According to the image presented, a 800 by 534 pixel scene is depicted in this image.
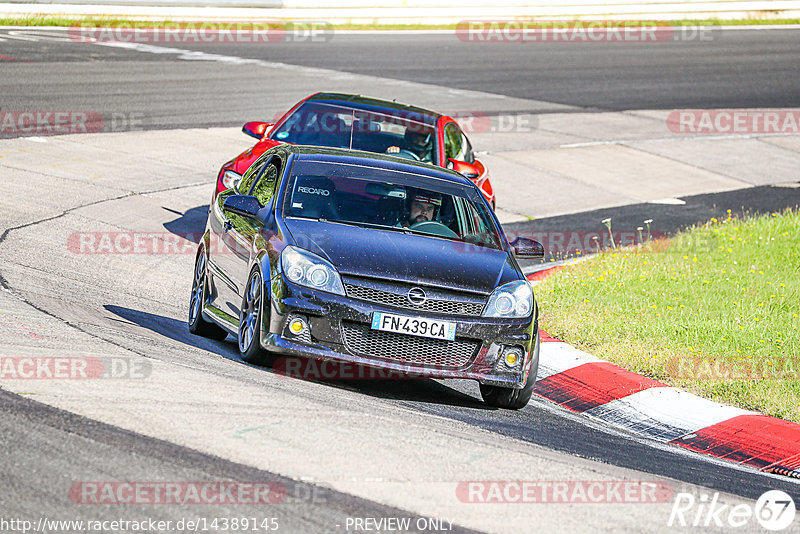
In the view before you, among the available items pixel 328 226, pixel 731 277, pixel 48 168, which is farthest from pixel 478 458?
pixel 48 168

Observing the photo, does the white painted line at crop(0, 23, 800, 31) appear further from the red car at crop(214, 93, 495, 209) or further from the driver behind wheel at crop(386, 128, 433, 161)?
the driver behind wheel at crop(386, 128, 433, 161)

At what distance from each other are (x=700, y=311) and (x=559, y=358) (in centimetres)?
193

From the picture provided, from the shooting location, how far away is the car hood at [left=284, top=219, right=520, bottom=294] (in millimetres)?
7507

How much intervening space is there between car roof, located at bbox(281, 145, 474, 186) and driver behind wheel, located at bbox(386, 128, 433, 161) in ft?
10.5

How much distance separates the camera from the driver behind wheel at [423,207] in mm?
8547

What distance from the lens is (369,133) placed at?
41.4 ft

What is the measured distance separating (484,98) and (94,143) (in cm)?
990

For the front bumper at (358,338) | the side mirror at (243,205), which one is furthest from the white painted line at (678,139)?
the front bumper at (358,338)

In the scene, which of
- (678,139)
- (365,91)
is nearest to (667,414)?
(678,139)

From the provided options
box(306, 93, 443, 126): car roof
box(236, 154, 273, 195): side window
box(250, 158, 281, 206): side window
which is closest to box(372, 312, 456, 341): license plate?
box(250, 158, 281, 206): side window

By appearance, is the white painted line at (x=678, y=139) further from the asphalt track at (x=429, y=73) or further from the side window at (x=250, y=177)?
the side window at (x=250, y=177)

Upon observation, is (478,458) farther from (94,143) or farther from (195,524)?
(94,143)

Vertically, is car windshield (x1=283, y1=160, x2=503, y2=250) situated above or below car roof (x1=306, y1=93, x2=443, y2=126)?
below

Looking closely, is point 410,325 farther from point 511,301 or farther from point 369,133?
point 369,133
